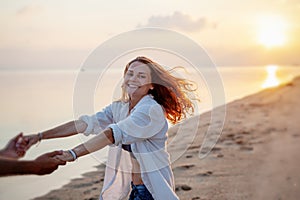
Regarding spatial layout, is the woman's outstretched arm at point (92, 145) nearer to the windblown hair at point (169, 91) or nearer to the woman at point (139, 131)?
the woman at point (139, 131)

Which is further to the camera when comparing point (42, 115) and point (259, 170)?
point (42, 115)

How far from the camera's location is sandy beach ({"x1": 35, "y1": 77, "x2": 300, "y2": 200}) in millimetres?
7172

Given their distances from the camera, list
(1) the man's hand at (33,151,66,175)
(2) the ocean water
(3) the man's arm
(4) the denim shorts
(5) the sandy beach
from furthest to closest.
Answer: (5) the sandy beach < (2) the ocean water < (4) the denim shorts < (1) the man's hand at (33,151,66,175) < (3) the man's arm

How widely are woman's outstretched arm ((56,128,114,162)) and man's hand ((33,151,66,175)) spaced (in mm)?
47

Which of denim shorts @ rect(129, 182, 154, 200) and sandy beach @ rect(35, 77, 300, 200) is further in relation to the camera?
sandy beach @ rect(35, 77, 300, 200)

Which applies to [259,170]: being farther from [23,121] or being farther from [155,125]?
[23,121]

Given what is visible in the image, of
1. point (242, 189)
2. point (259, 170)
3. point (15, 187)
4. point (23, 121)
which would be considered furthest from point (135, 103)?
point (23, 121)

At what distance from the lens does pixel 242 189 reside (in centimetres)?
728

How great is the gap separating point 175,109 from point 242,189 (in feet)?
11.3

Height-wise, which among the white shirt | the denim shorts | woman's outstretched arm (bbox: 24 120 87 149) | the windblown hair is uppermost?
the windblown hair

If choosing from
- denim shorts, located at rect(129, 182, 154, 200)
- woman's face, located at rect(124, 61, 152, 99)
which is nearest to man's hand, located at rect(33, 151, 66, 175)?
denim shorts, located at rect(129, 182, 154, 200)

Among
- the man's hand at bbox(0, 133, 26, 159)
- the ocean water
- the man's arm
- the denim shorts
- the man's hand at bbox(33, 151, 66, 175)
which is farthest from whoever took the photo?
the ocean water

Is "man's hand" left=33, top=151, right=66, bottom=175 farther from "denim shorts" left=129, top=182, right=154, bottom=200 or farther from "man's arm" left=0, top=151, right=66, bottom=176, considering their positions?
"denim shorts" left=129, top=182, right=154, bottom=200

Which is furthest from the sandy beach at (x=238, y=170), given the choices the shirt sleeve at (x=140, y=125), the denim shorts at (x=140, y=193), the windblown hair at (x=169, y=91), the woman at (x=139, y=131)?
the shirt sleeve at (x=140, y=125)
